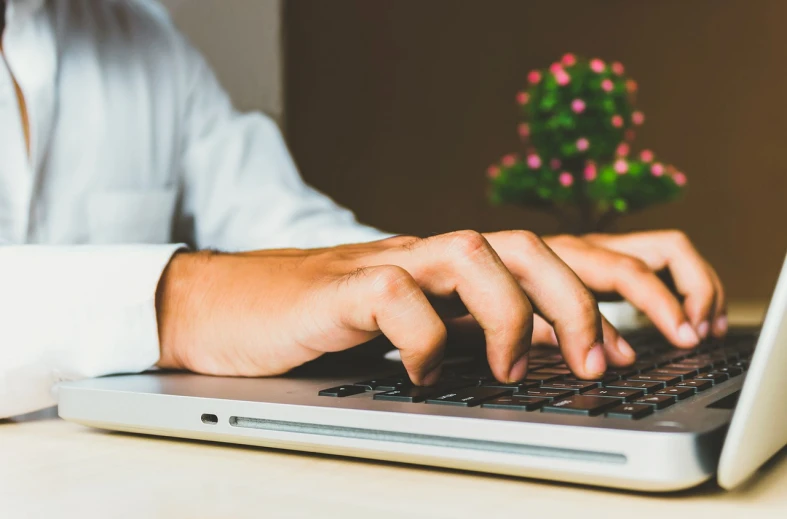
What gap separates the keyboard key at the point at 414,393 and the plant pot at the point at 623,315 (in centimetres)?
38

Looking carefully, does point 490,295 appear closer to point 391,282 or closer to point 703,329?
point 391,282

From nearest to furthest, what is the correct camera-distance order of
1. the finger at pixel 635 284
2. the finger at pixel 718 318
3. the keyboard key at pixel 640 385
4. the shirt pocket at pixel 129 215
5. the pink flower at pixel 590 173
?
the keyboard key at pixel 640 385
the finger at pixel 635 284
the finger at pixel 718 318
the shirt pocket at pixel 129 215
the pink flower at pixel 590 173

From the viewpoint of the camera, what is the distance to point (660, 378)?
0.45 m

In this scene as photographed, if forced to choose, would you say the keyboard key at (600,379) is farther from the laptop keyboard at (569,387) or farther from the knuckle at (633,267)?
the knuckle at (633,267)

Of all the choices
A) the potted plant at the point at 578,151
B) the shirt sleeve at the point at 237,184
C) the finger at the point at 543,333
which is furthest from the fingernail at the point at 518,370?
the potted plant at the point at 578,151

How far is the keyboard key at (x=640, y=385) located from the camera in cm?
40

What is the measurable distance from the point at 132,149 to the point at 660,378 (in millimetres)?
773

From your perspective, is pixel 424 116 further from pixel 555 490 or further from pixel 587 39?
pixel 555 490

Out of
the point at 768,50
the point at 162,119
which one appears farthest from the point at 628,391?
the point at 768,50

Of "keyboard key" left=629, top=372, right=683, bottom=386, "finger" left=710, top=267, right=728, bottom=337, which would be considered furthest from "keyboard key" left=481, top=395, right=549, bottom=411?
"finger" left=710, top=267, right=728, bottom=337

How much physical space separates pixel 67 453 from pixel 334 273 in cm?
18

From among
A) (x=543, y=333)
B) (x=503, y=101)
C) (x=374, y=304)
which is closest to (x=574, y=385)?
(x=374, y=304)

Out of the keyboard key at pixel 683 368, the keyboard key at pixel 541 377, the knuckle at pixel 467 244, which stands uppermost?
the knuckle at pixel 467 244

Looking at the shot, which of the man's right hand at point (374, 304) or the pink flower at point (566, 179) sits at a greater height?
the man's right hand at point (374, 304)
